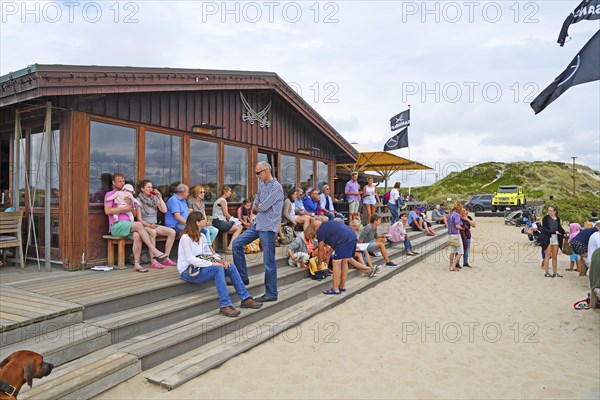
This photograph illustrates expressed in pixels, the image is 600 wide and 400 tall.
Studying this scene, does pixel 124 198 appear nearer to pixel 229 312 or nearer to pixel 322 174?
pixel 229 312

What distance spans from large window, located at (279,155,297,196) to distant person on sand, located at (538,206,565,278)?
19.0ft

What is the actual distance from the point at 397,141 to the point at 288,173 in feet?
19.7

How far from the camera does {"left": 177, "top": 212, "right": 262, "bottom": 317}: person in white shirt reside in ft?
15.8

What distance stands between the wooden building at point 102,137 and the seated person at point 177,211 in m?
0.63

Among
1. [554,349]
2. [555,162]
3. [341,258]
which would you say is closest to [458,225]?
[341,258]

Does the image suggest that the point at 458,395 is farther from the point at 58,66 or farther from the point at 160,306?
the point at 58,66

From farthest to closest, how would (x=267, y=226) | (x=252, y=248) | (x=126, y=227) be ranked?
(x=252, y=248) < (x=126, y=227) < (x=267, y=226)

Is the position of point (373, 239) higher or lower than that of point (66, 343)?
higher

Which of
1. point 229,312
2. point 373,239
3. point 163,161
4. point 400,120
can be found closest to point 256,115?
point 163,161

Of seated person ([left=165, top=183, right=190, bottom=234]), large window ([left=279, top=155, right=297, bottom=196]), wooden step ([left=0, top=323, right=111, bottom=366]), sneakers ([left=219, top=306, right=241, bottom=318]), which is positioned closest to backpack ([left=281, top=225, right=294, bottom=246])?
large window ([left=279, top=155, right=297, bottom=196])

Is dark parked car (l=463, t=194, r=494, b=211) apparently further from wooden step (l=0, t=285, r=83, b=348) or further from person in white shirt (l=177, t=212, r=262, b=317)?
wooden step (l=0, t=285, r=83, b=348)

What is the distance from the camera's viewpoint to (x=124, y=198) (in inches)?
234

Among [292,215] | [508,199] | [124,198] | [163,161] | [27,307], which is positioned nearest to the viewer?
[27,307]

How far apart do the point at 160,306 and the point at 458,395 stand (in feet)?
10.3
